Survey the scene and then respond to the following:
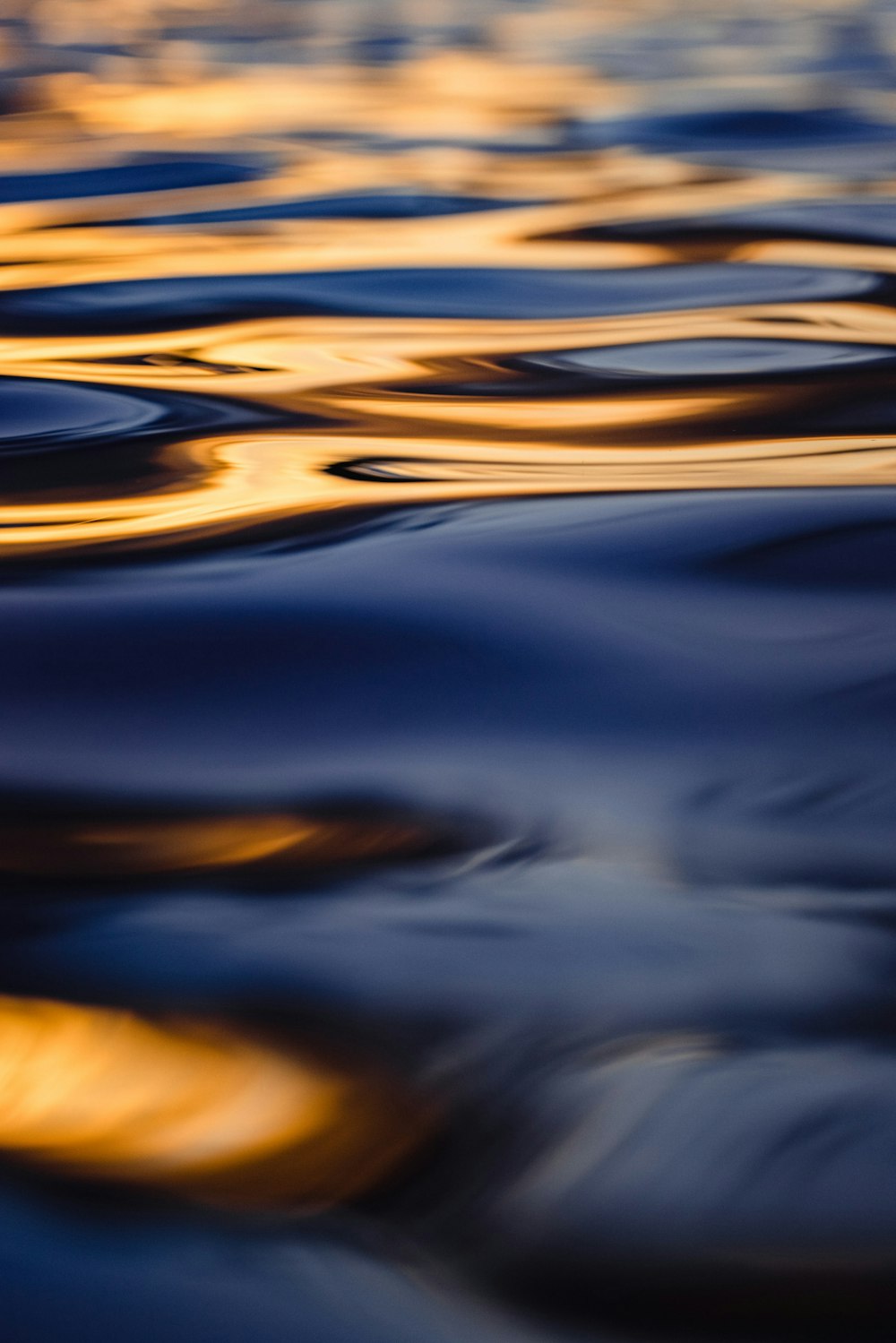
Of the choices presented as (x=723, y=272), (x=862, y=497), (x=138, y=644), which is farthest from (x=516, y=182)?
(x=138, y=644)

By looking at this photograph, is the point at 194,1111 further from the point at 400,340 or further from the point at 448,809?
the point at 400,340

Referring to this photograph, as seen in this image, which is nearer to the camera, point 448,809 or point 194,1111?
point 194,1111

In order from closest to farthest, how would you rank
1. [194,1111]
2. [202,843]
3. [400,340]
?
[194,1111] → [202,843] → [400,340]

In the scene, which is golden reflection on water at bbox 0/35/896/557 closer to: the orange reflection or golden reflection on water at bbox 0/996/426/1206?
the orange reflection

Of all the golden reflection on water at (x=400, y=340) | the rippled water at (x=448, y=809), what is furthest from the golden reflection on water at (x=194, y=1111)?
the golden reflection on water at (x=400, y=340)

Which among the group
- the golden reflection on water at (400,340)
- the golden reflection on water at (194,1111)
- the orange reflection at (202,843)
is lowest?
the golden reflection on water at (194,1111)

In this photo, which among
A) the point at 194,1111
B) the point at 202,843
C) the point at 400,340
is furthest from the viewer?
the point at 400,340

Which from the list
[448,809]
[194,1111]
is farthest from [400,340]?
[194,1111]

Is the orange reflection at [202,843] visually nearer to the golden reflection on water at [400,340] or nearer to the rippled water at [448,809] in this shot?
the rippled water at [448,809]
